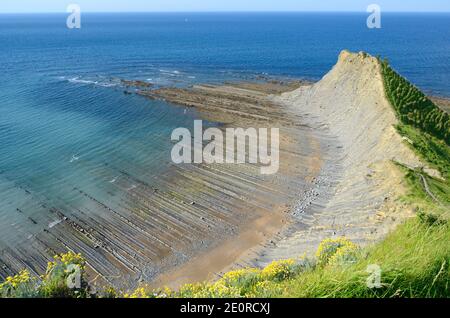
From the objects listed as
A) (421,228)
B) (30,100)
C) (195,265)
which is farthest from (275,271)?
(30,100)

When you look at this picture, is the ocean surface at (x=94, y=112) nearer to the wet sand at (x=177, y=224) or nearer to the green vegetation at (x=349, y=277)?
the wet sand at (x=177, y=224)

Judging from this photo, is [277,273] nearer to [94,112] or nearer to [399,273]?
[399,273]

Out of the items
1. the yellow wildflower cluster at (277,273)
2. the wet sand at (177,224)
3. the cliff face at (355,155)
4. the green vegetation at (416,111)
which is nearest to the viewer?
the yellow wildflower cluster at (277,273)

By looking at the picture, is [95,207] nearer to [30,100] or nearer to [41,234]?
[41,234]

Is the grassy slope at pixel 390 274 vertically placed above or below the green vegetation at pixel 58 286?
above

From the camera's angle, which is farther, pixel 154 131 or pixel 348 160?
pixel 154 131

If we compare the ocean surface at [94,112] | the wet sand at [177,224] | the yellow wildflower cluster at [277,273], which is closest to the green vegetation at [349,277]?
the yellow wildflower cluster at [277,273]
